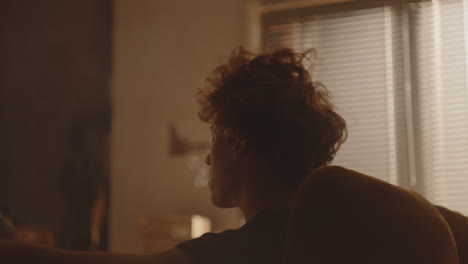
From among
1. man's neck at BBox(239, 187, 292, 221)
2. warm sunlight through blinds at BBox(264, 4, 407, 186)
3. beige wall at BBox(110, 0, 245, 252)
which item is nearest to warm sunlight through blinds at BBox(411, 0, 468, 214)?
warm sunlight through blinds at BBox(264, 4, 407, 186)

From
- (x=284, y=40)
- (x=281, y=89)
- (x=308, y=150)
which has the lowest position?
(x=308, y=150)

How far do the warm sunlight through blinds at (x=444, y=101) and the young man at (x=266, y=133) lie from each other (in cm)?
202

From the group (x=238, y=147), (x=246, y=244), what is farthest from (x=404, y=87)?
(x=246, y=244)

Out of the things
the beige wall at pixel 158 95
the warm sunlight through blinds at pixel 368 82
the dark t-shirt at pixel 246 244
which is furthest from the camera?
the beige wall at pixel 158 95

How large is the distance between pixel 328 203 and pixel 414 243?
0.14 metres

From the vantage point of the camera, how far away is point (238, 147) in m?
1.04

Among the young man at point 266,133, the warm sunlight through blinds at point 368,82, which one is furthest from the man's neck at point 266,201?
the warm sunlight through blinds at point 368,82

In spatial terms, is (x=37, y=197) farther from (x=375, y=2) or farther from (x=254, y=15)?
(x=375, y=2)

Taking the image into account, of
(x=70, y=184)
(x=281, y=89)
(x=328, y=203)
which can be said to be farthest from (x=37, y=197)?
(x=328, y=203)

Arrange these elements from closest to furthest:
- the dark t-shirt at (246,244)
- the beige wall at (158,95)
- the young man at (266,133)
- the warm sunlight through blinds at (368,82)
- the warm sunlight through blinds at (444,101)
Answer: the dark t-shirt at (246,244) → the young man at (266,133) → the warm sunlight through blinds at (444,101) → the warm sunlight through blinds at (368,82) → the beige wall at (158,95)

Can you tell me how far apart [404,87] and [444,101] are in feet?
0.74

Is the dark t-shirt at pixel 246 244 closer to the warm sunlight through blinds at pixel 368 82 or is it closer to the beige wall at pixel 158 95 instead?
the warm sunlight through blinds at pixel 368 82

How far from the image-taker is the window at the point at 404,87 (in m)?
2.92

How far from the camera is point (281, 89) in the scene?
1007mm
